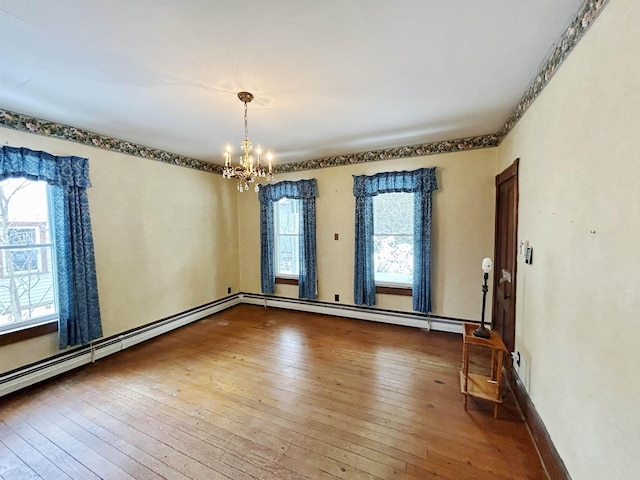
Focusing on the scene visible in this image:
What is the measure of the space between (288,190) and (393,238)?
1997 mm

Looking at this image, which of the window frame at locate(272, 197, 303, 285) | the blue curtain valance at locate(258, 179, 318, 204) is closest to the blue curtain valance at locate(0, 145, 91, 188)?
the blue curtain valance at locate(258, 179, 318, 204)

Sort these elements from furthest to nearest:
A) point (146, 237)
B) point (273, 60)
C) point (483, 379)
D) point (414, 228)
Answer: point (414, 228), point (146, 237), point (483, 379), point (273, 60)

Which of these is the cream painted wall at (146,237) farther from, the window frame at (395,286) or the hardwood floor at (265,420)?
the window frame at (395,286)

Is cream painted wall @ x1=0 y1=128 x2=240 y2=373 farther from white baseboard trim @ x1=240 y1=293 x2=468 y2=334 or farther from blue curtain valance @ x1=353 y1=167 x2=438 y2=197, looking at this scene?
blue curtain valance @ x1=353 y1=167 x2=438 y2=197

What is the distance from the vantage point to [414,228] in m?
3.80

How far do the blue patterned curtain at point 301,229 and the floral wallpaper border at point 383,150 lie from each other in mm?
358

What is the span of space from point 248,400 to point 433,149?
3.77 metres

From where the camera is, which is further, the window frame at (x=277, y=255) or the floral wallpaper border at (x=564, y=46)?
the window frame at (x=277, y=255)

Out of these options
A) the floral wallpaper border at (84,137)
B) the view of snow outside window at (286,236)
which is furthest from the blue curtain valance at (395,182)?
the floral wallpaper border at (84,137)

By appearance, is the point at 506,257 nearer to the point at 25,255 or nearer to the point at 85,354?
the point at 85,354

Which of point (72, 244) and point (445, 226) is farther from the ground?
point (445, 226)

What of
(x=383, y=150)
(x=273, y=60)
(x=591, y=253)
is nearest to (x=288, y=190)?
(x=383, y=150)

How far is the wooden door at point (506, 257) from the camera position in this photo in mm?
2479

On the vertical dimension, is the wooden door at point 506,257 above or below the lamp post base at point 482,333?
above
